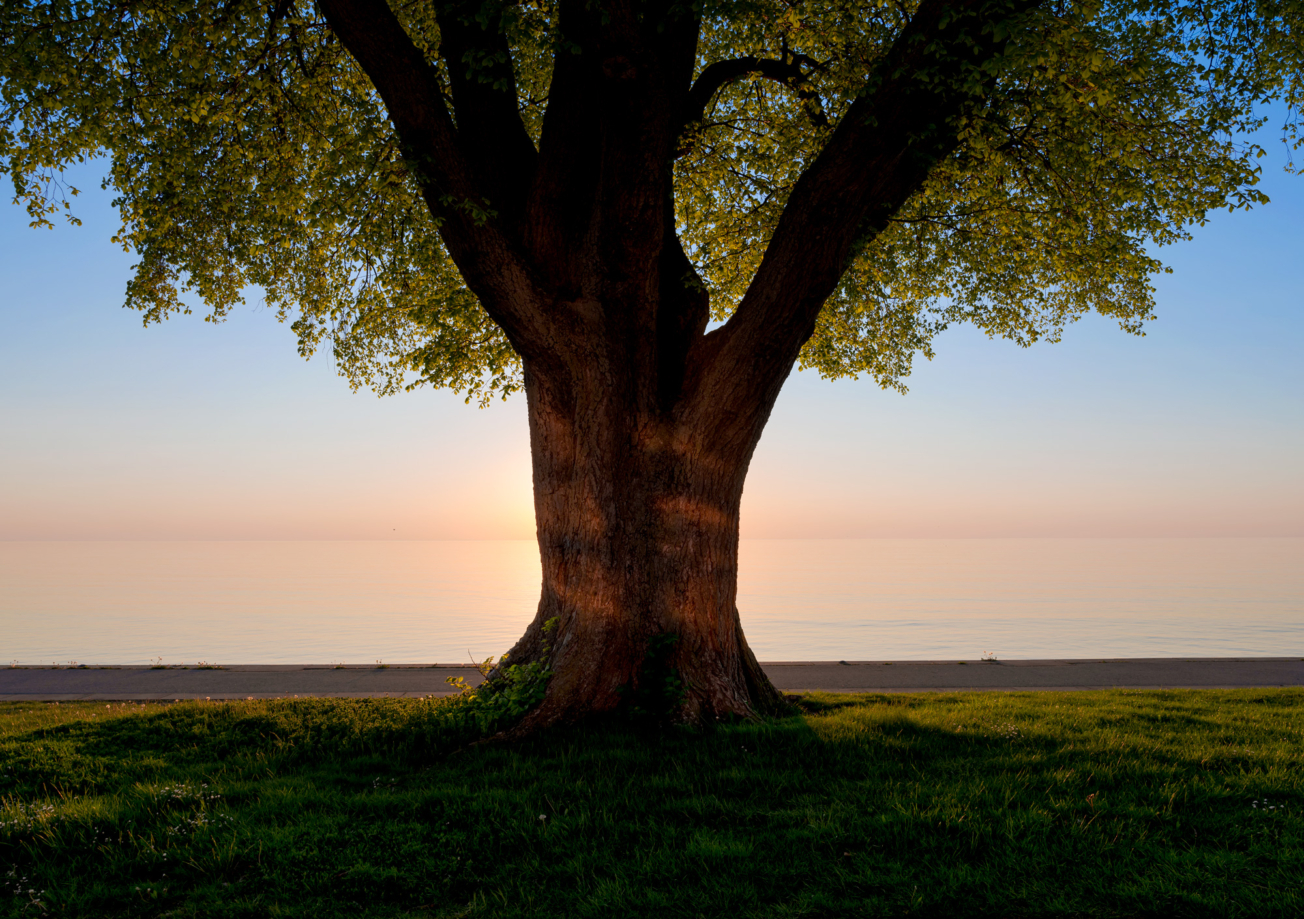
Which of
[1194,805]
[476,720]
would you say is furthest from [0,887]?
[1194,805]

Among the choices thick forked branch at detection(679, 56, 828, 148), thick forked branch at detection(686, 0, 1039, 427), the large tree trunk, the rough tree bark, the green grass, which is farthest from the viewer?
thick forked branch at detection(679, 56, 828, 148)

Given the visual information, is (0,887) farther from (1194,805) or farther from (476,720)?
(1194,805)

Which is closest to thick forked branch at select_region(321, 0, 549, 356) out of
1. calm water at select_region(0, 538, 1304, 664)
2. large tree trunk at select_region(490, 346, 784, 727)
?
large tree trunk at select_region(490, 346, 784, 727)

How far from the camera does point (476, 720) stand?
6.74m

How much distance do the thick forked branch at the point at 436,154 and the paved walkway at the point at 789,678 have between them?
494 cm

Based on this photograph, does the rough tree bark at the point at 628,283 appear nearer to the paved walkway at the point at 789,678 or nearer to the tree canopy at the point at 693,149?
the tree canopy at the point at 693,149

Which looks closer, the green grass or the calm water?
the green grass

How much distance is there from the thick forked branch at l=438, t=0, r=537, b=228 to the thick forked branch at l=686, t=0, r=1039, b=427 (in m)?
2.27

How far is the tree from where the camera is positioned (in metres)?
6.77

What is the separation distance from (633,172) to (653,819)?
4.94m

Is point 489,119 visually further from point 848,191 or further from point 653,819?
point 653,819

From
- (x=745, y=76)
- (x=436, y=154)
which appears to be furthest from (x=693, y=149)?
(x=436, y=154)

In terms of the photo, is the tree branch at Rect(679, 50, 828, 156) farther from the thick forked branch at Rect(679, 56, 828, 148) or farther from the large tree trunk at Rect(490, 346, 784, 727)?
the large tree trunk at Rect(490, 346, 784, 727)

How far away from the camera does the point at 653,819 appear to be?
4887mm
